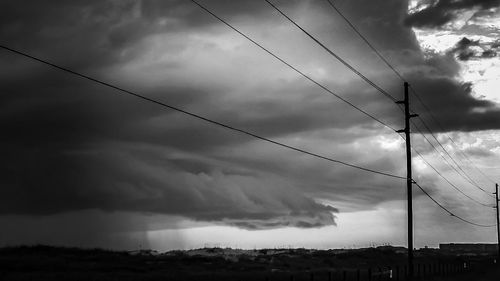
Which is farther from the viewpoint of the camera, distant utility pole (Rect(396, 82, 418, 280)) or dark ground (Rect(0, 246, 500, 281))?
dark ground (Rect(0, 246, 500, 281))

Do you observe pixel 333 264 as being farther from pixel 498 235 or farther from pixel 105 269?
pixel 105 269

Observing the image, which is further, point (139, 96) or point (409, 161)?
point (409, 161)

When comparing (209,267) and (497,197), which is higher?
(497,197)

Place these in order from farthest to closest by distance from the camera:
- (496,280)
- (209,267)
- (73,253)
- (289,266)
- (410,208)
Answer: (73,253) < (289,266) < (209,267) < (496,280) < (410,208)

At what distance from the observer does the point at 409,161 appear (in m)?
42.3

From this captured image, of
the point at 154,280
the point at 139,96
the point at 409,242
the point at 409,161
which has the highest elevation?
the point at 409,161

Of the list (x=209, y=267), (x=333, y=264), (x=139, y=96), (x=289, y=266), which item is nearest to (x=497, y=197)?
(x=333, y=264)

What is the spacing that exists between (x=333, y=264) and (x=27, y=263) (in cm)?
5299

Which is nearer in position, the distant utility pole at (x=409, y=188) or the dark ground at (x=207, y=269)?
the distant utility pole at (x=409, y=188)

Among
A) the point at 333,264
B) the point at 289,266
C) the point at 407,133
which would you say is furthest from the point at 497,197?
the point at 407,133

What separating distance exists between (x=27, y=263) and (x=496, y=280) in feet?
233

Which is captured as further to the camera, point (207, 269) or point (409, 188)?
point (207, 269)

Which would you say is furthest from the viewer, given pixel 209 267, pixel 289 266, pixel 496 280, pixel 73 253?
pixel 73 253

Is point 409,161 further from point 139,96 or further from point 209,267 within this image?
point 209,267
